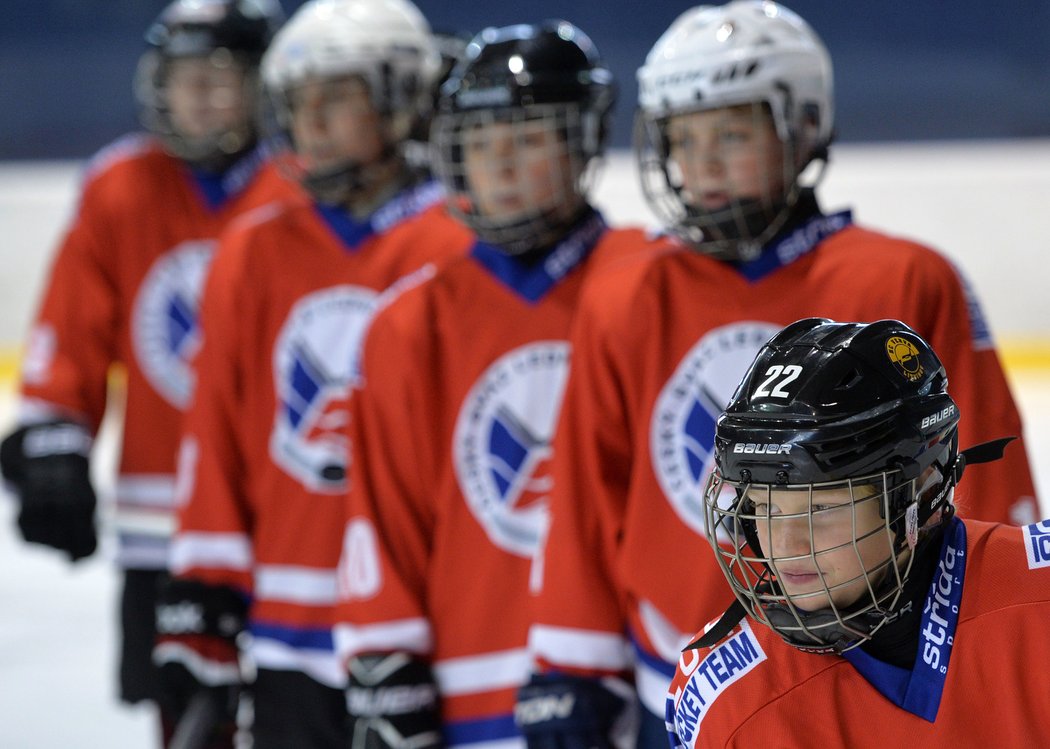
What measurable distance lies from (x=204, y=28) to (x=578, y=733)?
156 centimetres

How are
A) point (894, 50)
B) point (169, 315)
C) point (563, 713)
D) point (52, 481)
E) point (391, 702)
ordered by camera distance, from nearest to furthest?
point (563, 713), point (391, 702), point (52, 481), point (169, 315), point (894, 50)

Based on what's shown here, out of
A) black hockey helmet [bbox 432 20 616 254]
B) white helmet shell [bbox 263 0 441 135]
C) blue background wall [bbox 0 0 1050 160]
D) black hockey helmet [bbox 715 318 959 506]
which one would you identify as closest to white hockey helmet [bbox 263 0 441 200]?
white helmet shell [bbox 263 0 441 135]

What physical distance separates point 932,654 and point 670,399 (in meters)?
0.53

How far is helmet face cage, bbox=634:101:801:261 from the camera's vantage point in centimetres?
168

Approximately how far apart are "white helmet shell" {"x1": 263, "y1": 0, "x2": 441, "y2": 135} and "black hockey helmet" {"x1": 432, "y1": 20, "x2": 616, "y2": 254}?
31cm

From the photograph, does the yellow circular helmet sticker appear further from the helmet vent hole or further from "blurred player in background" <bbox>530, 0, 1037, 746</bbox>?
"blurred player in background" <bbox>530, 0, 1037, 746</bbox>

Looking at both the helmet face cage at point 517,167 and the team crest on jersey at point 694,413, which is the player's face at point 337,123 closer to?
the helmet face cage at point 517,167

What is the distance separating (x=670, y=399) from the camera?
1.67 m

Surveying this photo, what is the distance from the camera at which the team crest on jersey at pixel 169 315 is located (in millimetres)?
2715

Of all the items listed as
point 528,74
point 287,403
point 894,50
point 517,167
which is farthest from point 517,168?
point 894,50

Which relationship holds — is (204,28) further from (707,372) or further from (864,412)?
(864,412)

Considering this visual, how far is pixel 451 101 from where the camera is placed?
1.95m

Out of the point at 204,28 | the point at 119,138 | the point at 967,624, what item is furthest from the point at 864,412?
the point at 119,138

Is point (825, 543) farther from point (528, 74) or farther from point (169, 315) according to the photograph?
point (169, 315)
